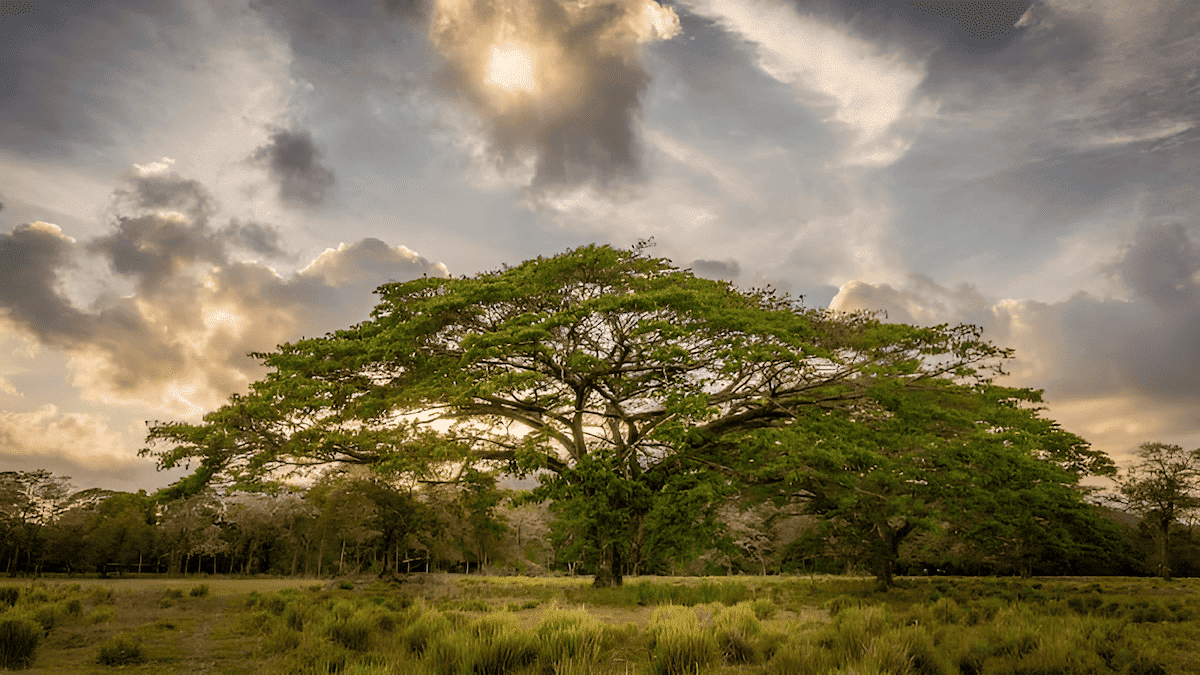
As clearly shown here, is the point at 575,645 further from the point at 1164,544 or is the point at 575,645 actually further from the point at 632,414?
the point at 1164,544

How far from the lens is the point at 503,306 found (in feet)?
55.2

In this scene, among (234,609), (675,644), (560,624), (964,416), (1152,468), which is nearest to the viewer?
(675,644)

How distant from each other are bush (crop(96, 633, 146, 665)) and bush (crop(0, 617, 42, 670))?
1.97 feet

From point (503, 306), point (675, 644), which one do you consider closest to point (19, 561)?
point (503, 306)

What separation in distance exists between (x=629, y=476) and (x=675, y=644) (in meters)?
11.7

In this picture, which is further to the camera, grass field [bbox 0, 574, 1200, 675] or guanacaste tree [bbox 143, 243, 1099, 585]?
guanacaste tree [bbox 143, 243, 1099, 585]

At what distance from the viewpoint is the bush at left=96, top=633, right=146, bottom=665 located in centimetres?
655

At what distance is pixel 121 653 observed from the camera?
21.8ft

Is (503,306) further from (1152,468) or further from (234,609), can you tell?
(1152,468)

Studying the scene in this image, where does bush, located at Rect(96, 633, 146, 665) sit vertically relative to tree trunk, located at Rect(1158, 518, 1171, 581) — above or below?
above

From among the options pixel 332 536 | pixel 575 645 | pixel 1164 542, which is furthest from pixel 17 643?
pixel 1164 542

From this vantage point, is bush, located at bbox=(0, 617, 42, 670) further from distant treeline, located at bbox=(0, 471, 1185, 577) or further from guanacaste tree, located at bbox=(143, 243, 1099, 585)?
distant treeline, located at bbox=(0, 471, 1185, 577)

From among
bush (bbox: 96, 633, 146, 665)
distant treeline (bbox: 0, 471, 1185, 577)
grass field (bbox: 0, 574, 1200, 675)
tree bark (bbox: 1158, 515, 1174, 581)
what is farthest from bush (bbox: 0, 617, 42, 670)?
tree bark (bbox: 1158, 515, 1174, 581)

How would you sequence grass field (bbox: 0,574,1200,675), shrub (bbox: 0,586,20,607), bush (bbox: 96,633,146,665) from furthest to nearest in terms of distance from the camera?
shrub (bbox: 0,586,20,607), bush (bbox: 96,633,146,665), grass field (bbox: 0,574,1200,675)
